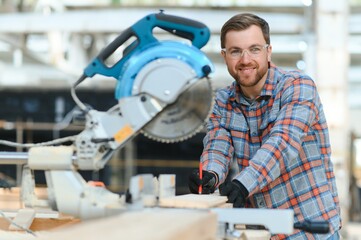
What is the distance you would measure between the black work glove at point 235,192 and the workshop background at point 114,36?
4.28m

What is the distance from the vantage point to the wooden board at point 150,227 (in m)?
1.36

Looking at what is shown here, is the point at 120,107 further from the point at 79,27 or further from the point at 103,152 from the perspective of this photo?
the point at 79,27

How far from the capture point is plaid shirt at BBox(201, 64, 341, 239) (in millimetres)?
2363

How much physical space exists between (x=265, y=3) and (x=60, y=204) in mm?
7673

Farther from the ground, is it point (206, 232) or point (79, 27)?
point (79, 27)

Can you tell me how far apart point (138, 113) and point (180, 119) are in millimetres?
127

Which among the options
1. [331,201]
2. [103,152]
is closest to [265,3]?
[331,201]

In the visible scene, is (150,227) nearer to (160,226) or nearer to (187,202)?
(160,226)

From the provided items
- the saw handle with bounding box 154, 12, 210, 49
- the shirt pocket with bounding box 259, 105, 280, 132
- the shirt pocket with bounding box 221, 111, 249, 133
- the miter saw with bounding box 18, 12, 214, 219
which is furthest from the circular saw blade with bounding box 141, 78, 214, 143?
the shirt pocket with bounding box 221, 111, 249, 133

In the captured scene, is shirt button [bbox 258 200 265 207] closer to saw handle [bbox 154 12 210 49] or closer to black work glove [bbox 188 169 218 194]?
black work glove [bbox 188 169 218 194]

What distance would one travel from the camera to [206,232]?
5.51 feet

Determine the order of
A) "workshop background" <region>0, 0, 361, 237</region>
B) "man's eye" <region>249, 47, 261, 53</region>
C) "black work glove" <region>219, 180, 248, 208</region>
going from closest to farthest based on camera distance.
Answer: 1. "black work glove" <region>219, 180, 248, 208</region>
2. "man's eye" <region>249, 47, 261, 53</region>
3. "workshop background" <region>0, 0, 361, 237</region>

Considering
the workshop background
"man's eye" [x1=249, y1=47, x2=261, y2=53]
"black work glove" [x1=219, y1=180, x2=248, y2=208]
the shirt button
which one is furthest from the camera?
the workshop background

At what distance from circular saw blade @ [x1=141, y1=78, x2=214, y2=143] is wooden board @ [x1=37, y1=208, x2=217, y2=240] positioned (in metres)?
0.30
